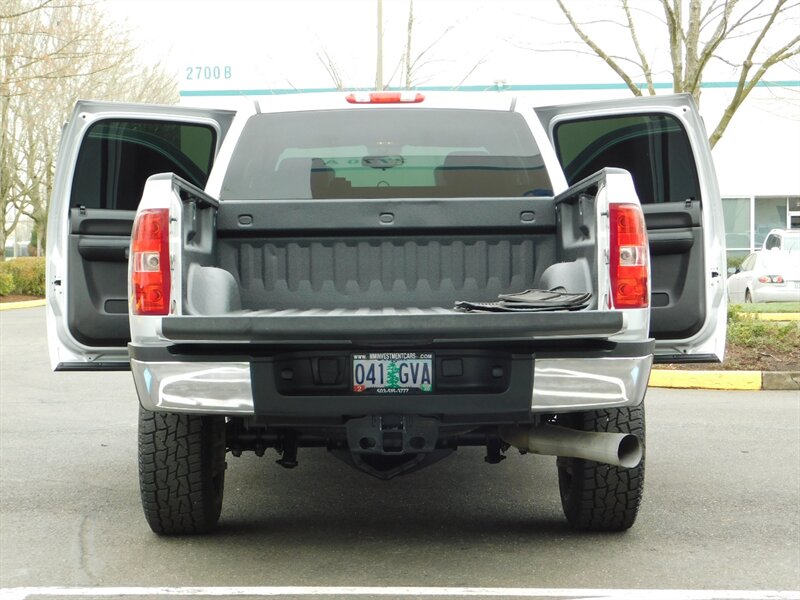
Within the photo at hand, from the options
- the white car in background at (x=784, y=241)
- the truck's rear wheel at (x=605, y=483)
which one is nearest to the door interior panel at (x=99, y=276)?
the truck's rear wheel at (x=605, y=483)

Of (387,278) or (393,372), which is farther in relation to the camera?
(387,278)

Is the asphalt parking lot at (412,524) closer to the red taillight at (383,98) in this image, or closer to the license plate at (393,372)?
the license plate at (393,372)

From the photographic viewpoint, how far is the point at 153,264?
164 inches

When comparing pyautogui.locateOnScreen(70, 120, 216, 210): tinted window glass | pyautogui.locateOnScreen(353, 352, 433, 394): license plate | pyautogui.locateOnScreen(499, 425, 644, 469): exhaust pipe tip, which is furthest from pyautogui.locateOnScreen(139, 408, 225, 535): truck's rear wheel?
pyautogui.locateOnScreen(70, 120, 216, 210): tinted window glass

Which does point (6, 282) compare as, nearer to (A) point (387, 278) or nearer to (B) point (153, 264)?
(A) point (387, 278)

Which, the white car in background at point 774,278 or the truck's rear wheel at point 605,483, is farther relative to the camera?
the white car in background at point 774,278

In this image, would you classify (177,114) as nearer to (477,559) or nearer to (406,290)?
(406,290)

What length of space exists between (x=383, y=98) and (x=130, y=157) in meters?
1.51

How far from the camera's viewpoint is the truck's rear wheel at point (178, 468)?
468 cm

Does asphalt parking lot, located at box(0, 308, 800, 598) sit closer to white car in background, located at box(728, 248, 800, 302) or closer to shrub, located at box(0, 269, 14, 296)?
white car in background, located at box(728, 248, 800, 302)


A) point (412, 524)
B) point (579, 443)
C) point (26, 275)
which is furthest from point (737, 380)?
point (26, 275)

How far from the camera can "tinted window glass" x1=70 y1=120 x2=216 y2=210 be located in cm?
594

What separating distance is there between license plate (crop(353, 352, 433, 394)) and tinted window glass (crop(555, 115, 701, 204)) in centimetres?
225

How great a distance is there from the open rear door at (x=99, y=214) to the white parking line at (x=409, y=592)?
1.57m
